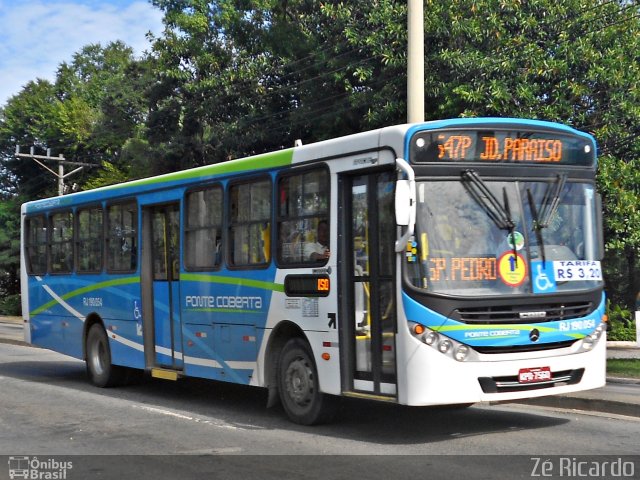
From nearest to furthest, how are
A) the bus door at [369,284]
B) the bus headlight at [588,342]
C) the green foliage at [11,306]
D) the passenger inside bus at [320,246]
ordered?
1. the bus door at [369,284]
2. the bus headlight at [588,342]
3. the passenger inside bus at [320,246]
4. the green foliage at [11,306]

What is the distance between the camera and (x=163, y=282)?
13953mm

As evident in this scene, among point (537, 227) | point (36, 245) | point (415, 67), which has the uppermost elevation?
point (415, 67)

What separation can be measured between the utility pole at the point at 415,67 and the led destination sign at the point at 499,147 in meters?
4.30

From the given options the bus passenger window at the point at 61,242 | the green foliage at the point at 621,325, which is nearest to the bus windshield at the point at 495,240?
the bus passenger window at the point at 61,242

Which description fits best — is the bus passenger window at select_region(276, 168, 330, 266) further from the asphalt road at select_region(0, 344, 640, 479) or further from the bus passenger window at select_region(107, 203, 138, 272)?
the bus passenger window at select_region(107, 203, 138, 272)

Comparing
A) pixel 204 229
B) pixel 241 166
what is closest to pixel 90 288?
pixel 204 229

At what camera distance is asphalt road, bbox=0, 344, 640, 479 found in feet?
27.7

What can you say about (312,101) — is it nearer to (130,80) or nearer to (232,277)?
(232,277)

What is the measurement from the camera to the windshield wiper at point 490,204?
9.46m

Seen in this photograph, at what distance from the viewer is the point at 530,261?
31.2 feet

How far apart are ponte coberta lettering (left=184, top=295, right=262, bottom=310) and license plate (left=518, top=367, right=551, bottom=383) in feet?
11.6

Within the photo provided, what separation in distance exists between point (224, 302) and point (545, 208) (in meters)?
4.54

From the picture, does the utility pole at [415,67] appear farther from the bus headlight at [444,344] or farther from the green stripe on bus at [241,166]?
the bus headlight at [444,344]

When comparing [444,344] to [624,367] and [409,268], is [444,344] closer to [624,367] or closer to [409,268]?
[409,268]
